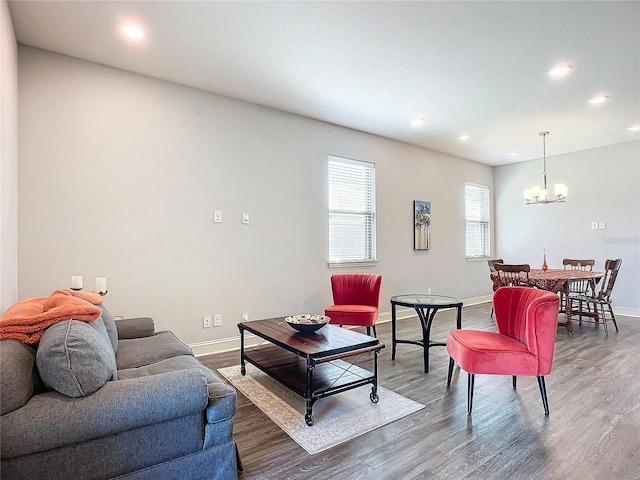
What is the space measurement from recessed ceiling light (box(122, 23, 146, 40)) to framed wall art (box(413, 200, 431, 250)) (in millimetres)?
4409

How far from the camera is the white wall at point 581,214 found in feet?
18.6

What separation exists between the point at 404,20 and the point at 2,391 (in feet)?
10.2

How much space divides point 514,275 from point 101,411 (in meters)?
4.90

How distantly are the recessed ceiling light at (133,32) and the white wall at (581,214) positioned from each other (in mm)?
5628

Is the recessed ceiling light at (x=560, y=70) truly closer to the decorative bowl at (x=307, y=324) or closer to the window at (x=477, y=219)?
the decorative bowl at (x=307, y=324)

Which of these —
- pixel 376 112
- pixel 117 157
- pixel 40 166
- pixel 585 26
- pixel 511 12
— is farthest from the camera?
pixel 376 112

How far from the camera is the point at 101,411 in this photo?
4.70 feet

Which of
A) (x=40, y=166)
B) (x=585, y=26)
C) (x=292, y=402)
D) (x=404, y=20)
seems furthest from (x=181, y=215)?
(x=585, y=26)

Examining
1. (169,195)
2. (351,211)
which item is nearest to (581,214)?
(351,211)

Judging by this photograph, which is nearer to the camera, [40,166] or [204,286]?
[40,166]

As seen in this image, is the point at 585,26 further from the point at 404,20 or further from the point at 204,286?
the point at 204,286

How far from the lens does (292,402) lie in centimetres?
261

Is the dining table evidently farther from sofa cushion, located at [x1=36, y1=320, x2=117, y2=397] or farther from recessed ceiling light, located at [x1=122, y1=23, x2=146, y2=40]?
recessed ceiling light, located at [x1=122, y1=23, x2=146, y2=40]

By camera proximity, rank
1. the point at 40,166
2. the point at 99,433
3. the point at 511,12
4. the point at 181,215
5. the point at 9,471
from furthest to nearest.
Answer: the point at 181,215, the point at 40,166, the point at 511,12, the point at 99,433, the point at 9,471
